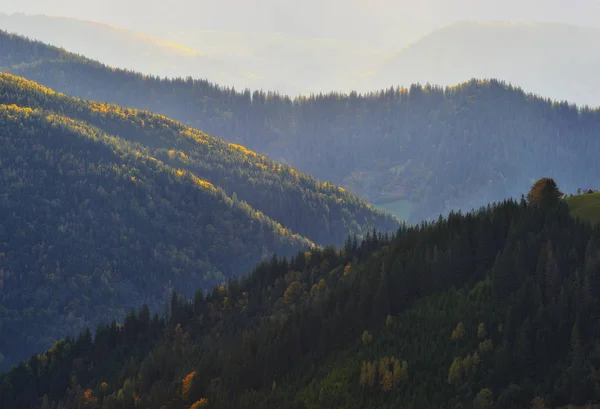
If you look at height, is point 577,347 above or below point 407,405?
above

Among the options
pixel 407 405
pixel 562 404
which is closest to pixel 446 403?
pixel 407 405

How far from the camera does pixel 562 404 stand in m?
183

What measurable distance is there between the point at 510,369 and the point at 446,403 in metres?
13.1

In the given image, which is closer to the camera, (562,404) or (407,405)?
(562,404)

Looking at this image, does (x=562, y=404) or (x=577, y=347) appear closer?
(x=562, y=404)

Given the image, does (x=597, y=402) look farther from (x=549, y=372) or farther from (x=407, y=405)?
(x=407, y=405)

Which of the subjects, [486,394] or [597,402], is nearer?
[597,402]

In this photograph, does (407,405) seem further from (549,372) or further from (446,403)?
(549,372)

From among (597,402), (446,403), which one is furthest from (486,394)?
(597,402)

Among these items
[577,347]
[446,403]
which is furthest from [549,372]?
[446,403]

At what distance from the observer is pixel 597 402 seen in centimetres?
17988

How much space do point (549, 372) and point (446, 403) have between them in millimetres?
18389

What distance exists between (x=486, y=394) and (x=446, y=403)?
297 inches

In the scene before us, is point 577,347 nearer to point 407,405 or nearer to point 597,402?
point 597,402
